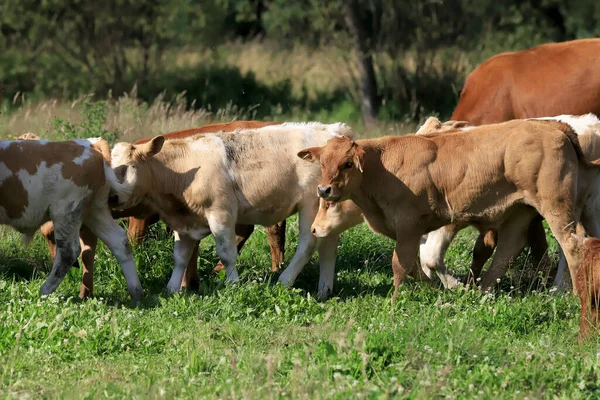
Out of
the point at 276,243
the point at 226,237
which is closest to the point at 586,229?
the point at 276,243

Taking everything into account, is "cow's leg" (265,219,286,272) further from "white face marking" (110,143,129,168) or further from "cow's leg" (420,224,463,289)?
"white face marking" (110,143,129,168)

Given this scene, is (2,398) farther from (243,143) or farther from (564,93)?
(564,93)

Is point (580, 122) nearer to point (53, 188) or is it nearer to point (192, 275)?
point (192, 275)

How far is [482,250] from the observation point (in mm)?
9844

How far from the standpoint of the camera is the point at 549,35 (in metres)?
35.7

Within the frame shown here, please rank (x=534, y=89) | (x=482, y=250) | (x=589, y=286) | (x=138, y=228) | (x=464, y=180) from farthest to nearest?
(x=534, y=89) < (x=138, y=228) < (x=482, y=250) < (x=464, y=180) < (x=589, y=286)

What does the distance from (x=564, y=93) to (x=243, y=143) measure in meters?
5.29

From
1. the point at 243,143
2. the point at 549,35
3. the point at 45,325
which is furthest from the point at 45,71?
the point at 45,325

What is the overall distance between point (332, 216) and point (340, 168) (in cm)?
101

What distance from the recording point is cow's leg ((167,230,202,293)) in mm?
9445

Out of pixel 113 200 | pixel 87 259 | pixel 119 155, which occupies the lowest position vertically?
pixel 87 259

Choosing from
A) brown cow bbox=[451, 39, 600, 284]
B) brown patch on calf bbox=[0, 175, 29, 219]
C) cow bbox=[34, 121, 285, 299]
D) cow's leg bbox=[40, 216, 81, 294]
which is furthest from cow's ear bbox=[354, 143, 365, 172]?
brown cow bbox=[451, 39, 600, 284]

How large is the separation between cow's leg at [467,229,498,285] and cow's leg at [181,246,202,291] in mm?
2621

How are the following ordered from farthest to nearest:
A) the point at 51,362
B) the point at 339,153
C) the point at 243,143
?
the point at 243,143 → the point at 339,153 → the point at 51,362
